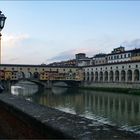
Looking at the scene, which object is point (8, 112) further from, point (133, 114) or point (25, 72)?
point (25, 72)

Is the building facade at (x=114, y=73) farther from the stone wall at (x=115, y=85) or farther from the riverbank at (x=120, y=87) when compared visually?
the riverbank at (x=120, y=87)

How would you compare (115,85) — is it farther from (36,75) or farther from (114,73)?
(36,75)

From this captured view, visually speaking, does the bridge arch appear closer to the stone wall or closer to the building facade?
the building facade

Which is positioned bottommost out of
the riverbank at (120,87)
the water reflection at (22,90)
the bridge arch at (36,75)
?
the water reflection at (22,90)

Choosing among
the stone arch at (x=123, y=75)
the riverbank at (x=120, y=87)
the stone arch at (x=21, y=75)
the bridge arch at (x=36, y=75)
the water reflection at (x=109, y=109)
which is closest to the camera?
the water reflection at (x=109, y=109)

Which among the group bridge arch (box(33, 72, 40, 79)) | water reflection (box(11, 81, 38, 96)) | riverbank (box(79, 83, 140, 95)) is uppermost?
bridge arch (box(33, 72, 40, 79))

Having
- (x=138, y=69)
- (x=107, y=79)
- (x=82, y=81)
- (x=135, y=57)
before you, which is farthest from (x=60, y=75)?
(x=138, y=69)

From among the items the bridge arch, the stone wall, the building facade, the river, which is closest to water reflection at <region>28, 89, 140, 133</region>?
the river

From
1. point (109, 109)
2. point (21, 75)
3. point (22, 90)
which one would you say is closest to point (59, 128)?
point (109, 109)

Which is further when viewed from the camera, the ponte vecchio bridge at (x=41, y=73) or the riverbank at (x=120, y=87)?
the ponte vecchio bridge at (x=41, y=73)

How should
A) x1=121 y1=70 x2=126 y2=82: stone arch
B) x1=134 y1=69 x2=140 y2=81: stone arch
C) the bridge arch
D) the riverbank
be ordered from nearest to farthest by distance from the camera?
the riverbank, x1=134 y1=69 x2=140 y2=81: stone arch, x1=121 y1=70 x2=126 y2=82: stone arch, the bridge arch

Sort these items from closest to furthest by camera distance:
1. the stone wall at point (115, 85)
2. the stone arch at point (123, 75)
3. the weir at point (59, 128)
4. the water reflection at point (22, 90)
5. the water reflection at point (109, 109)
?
the weir at point (59, 128)
the water reflection at point (109, 109)
the water reflection at point (22, 90)
the stone wall at point (115, 85)
the stone arch at point (123, 75)

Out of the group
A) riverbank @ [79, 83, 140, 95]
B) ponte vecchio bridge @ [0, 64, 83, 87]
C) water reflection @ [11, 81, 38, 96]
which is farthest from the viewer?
ponte vecchio bridge @ [0, 64, 83, 87]

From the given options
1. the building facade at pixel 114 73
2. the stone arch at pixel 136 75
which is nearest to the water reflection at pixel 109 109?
the stone arch at pixel 136 75
